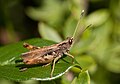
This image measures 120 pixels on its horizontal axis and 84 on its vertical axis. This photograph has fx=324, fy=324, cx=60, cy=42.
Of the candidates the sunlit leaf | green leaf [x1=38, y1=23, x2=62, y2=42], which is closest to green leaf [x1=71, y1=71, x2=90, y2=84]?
green leaf [x1=38, y1=23, x2=62, y2=42]

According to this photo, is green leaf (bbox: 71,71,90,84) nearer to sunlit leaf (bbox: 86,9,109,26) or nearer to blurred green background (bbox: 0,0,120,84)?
blurred green background (bbox: 0,0,120,84)

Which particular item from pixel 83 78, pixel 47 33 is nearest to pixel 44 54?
pixel 83 78

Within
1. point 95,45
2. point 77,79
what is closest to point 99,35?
point 95,45

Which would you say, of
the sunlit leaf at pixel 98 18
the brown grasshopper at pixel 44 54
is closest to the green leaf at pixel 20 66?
the brown grasshopper at pixel 44 54

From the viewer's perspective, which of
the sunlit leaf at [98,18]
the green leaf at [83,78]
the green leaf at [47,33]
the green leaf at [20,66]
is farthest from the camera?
the sunlit leaf at [98,18]

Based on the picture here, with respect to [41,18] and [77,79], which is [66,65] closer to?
[77,79]

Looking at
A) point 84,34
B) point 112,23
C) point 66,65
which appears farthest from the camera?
point 112,23

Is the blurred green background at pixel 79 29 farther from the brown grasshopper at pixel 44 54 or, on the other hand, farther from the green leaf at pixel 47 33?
the brown grasshopper at pixel 44 54
